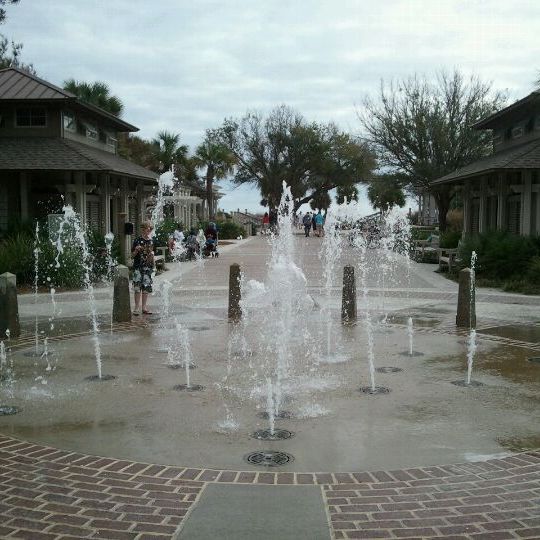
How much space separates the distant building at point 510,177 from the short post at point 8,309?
13586 mm

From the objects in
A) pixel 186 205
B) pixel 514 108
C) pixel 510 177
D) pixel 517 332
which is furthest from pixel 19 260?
pixel 186 205

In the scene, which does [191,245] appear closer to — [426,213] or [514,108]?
[514,108]

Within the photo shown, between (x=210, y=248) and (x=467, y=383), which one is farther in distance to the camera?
(x=210, y=248)

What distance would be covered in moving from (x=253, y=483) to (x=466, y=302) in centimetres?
720

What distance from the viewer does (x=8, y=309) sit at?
394 inches

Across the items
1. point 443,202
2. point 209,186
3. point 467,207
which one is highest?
point 209,186

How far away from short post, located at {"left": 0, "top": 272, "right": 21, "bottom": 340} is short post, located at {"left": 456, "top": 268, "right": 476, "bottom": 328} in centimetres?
703

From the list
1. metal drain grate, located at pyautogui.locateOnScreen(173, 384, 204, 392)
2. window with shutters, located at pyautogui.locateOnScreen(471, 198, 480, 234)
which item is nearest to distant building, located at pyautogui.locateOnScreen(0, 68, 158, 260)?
metal drain grate, located at pyautogui.locateOnScreen(173, 384, 204, 392)

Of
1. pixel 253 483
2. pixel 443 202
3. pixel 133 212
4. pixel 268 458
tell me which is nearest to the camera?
pixel 253 483

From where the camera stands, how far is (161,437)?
18.0 feet

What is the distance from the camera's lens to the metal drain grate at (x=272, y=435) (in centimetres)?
545

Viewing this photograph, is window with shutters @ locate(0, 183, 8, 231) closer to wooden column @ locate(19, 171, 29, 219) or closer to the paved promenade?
wooden column @ locate(19, 171, 29, 219)

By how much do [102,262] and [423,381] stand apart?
44.5 feet

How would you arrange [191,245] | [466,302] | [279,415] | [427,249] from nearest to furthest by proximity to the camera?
1. [279,415]
2. [466,302]
3. [427,249]
4. [191,245]
